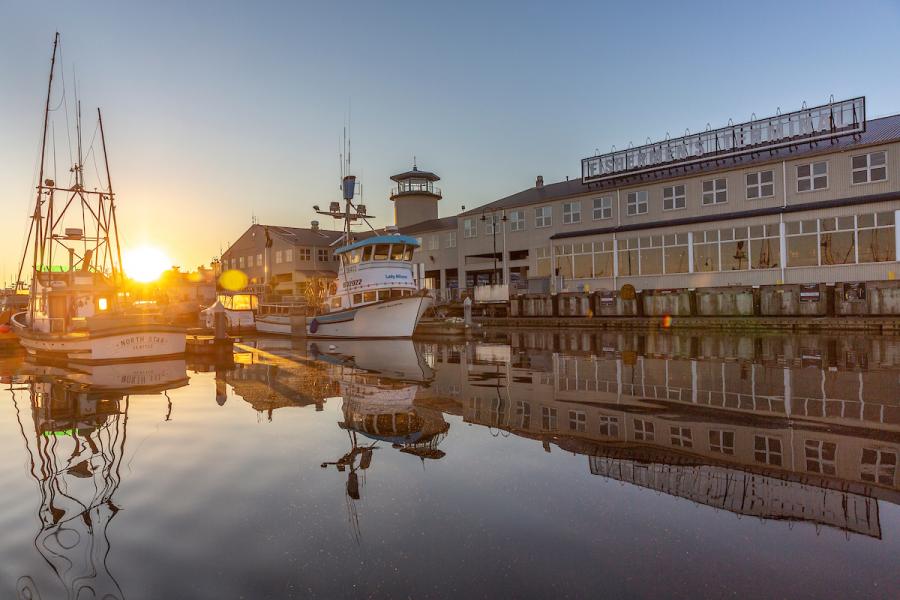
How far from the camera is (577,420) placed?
323 inches

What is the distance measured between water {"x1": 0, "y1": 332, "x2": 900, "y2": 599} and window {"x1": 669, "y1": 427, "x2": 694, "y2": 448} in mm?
37

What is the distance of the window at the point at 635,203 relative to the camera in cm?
3881

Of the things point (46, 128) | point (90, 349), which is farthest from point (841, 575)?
point (46, 128)

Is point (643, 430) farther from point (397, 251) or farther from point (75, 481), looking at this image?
point (397, 251)

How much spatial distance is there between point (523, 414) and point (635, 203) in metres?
34.2

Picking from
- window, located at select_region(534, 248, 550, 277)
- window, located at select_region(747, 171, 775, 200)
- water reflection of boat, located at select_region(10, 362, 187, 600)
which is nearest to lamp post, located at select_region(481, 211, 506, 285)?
window, located at select_region(534, 248, 550, 277)

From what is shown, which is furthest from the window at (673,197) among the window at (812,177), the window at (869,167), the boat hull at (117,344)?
the boat hull at (117,344)

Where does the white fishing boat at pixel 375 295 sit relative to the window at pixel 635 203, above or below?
below

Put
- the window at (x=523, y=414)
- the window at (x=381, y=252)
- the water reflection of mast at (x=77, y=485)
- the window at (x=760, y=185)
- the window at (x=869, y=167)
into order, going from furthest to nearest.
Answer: the window at (x=760, y=185)
the window at (x=869, y=167)
the window at (x=381, y=252)
the window at (x=523, y=414)
the water reflection of mast at (x=77, y=485)

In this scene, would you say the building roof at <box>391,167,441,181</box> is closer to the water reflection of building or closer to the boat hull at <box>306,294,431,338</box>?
the boat hull at <box>306,294,431,338</box>

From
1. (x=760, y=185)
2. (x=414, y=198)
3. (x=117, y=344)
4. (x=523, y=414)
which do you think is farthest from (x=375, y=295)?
(x=414, y=198)

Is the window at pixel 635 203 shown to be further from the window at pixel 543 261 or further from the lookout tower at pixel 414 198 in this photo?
the lookout tower at pixel 414 198

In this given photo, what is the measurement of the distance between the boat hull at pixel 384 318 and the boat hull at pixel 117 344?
A: 32.6 feet

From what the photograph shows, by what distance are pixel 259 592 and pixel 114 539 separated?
1.76 meters
